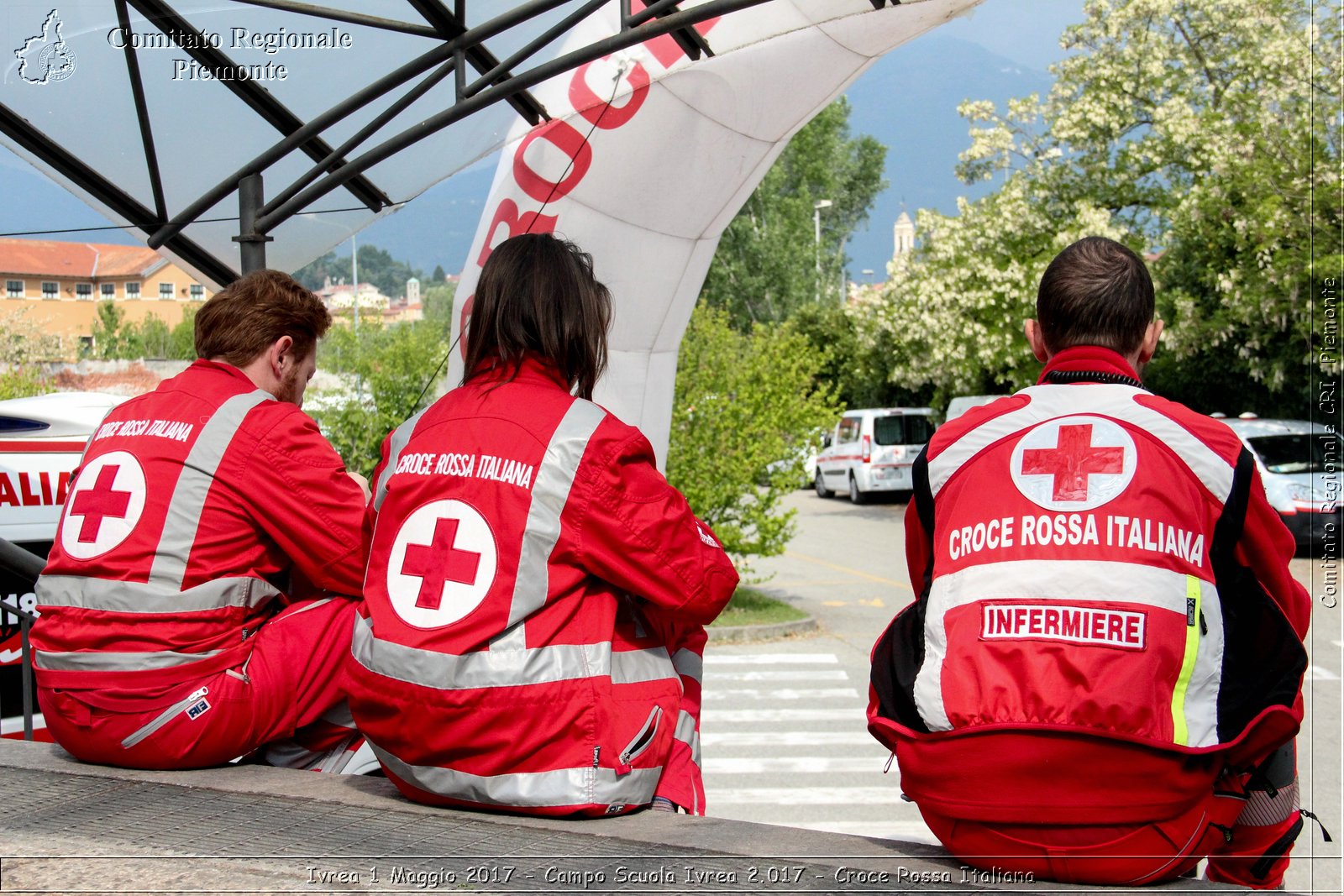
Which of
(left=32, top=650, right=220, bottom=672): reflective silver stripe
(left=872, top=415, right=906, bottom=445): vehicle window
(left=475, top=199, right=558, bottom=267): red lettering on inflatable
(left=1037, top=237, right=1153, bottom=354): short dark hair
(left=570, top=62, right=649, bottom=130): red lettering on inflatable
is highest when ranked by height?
(left=570, top=62, right=649, bottom=130): red lettering on inflatable

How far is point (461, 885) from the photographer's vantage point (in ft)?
7.57

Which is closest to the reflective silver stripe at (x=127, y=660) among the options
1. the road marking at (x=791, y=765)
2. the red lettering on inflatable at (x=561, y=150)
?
the red lettering on inflatable at (x=561, y=150)

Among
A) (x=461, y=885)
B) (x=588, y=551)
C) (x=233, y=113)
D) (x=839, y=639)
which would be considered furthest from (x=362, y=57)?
(x=839, y=639)

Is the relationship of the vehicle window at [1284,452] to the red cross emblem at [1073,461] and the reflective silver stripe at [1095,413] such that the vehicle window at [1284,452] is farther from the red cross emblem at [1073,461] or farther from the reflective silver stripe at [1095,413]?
the red cross emblem at [1073,461]

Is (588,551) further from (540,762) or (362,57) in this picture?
(362,57)

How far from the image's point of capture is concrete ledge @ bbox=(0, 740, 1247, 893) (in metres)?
2.29

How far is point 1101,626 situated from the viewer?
2137 mm

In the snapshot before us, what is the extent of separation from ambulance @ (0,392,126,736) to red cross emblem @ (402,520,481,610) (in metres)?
3.25

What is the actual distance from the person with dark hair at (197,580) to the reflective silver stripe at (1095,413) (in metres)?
1.57

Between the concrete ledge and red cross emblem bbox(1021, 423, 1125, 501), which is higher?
red cross emblem bbox(1021, 423, 1125, 501)

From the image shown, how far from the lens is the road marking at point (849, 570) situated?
644 inches

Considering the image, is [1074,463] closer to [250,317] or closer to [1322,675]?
[250,317]

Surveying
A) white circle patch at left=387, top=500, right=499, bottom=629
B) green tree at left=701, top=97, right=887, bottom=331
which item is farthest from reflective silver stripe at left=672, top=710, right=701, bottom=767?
green tree at left=701, top=97, right=887, bottom=331

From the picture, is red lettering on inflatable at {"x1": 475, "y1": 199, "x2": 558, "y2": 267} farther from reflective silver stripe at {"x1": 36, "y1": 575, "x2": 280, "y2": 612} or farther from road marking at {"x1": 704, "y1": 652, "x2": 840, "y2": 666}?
road marking at {"x1": 704, "y1": 652, "x2": 840, "y2": 666}
